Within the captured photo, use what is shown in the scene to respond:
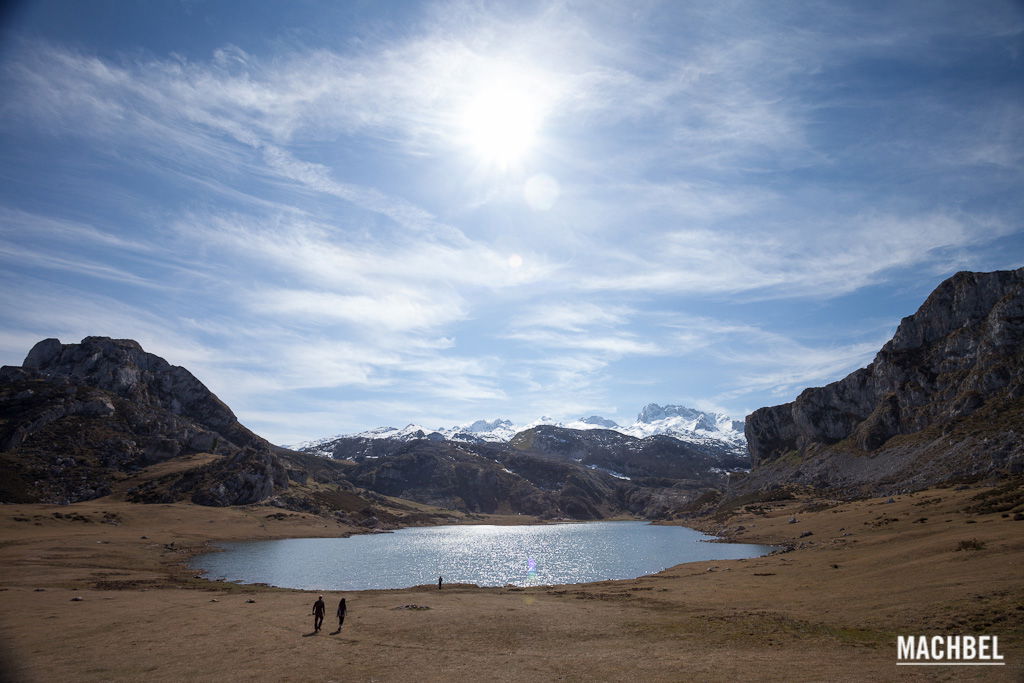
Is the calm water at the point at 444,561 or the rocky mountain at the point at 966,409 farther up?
the rocky mountain at the point at 966,409

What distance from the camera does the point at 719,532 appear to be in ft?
559

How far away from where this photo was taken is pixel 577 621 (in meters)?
43.8

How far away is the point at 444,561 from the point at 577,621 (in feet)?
270

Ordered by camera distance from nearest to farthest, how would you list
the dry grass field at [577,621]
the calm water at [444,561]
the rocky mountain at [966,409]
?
the dry grass field at [577,621], the calm water at [444,561], the rocky mountain at [966,409]

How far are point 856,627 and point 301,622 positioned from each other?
4334 centimetres

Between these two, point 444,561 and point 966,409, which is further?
point 966,409

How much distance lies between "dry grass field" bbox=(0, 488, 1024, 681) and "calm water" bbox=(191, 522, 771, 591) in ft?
52.8

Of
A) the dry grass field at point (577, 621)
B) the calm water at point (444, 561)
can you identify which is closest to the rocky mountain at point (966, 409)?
the calm water at point (444, 561)

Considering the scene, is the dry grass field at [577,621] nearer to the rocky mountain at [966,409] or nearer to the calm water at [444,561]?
the calm water at [444,561]

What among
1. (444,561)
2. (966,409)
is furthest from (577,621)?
(966,409)

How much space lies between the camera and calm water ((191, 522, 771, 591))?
88.7 metres

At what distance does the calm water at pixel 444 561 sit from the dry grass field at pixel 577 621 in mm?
16081

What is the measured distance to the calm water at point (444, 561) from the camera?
88.7m

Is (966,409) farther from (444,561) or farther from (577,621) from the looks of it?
(577,621)
